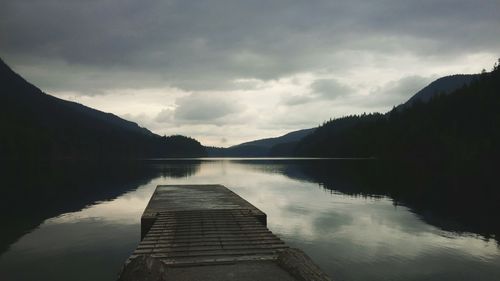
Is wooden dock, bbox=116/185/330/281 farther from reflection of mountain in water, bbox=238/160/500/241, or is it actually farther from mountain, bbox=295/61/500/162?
mountain, bbox=295/61/500/162

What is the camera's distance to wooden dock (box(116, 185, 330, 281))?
1103 centimetres

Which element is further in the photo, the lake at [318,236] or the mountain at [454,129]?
the mountain at [454,129]

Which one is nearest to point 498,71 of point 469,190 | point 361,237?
point 469,190

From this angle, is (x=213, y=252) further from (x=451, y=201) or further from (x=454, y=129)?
(x=454, y=129)

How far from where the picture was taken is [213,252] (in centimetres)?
1392

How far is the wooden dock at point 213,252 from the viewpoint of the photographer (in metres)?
11.0

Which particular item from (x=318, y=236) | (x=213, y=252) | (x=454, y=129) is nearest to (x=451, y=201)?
(x=318, y=236)

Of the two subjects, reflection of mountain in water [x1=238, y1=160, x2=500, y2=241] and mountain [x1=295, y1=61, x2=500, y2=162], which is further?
mountain [x1=295, y1=61, x2=500, y2=162]

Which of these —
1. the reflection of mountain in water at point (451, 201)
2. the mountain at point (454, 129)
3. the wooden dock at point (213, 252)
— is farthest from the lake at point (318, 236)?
the mountain at point (454, 129)

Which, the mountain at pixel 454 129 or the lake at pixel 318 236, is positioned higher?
A: the mountain at pixel 454 129

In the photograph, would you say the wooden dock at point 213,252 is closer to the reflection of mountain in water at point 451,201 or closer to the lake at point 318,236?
the lake at point 318,236

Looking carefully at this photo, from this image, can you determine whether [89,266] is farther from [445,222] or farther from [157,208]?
[445,222]

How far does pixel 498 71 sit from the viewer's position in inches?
5369

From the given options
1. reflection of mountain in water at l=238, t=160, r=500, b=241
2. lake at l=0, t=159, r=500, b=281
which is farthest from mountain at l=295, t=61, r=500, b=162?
lake at l=0, t=159, r=500, b=281
